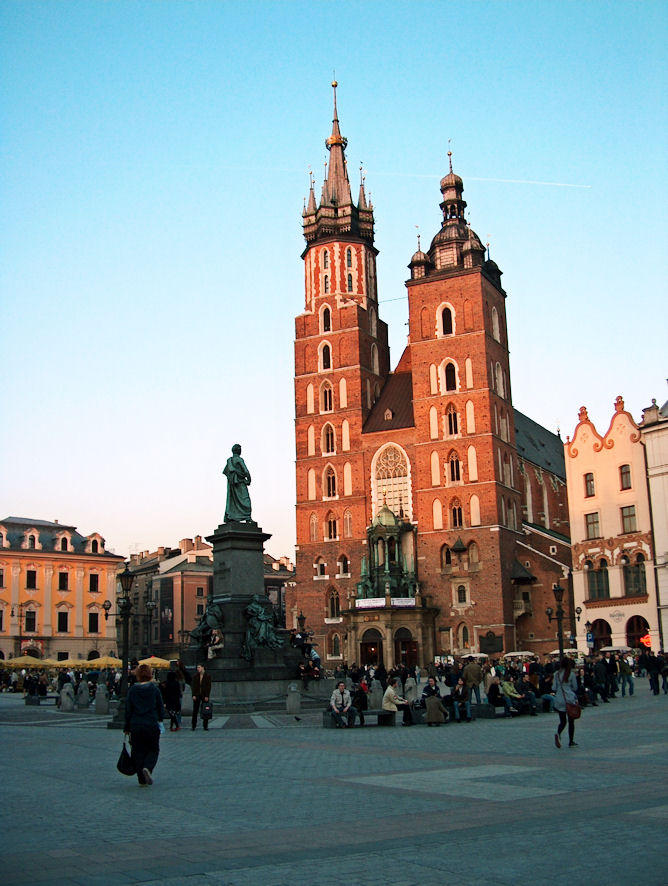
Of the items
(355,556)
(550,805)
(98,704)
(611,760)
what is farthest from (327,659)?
(550,805)

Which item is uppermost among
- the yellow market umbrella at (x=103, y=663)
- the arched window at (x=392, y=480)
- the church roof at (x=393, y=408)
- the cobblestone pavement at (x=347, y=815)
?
the church roof at (x=393, y=408)

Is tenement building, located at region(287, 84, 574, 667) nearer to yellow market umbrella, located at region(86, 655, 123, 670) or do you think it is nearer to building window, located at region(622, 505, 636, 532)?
building window, located at region(622, 505, 636, 532)

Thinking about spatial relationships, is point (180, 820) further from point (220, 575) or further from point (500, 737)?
point (220, 575)

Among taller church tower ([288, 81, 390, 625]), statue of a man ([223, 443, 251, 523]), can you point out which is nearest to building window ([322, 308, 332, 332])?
taller church tower ([288, 81, 390, 625])

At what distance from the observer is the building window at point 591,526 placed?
52.3 meters

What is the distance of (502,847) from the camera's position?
25.1 feet

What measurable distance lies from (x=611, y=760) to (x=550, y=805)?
4445 mm

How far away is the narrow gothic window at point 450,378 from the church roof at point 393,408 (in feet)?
11.1

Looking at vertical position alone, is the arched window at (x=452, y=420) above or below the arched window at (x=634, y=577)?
above

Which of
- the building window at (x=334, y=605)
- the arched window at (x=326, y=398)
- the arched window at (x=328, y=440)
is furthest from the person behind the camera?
the arched window at (x=326, y=398)

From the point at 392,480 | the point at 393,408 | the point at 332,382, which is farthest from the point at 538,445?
the point at 332,382

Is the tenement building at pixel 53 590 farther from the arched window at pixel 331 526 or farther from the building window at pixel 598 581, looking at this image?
the building window at pixel 598 581

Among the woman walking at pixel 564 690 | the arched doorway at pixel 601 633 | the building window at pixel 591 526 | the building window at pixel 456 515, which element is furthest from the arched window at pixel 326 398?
the woman walking at pixel 564 690

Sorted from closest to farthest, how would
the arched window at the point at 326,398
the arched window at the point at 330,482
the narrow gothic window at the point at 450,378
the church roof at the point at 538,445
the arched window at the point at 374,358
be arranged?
1. the narrow gothic window at the point at 450,378
2. the arched window at the point at 330,482
3. the arched window at the point at 326,398
4. the arched window at the point at 374,358
5. the church roof at the point at 538,445
